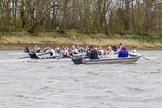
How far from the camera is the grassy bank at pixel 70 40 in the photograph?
6856cm

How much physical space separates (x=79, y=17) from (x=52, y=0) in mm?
7627

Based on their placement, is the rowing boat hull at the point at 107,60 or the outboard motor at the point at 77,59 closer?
the outboard motor at the point at 77,59

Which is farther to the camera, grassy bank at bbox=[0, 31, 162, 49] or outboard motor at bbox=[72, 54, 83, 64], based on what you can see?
grassy bank at bbox=[0, 31, 162, 49]

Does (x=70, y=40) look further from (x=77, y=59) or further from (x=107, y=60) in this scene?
(x=77, y=59)

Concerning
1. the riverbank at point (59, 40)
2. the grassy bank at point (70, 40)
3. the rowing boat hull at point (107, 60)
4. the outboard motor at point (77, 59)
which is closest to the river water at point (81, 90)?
the outboard motor at point (77, 59)

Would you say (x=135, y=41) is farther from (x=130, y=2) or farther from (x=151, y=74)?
(x=151, y=74)

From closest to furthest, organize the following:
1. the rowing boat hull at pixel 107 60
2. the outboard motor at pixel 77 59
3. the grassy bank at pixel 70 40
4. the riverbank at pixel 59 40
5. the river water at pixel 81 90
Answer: the river water at pixel 81 90, the outboard motor at pixel 77 59, the rowing boat hull at pixel 107 60, the riverbank at pixel 59 40, the grassy bank at pixel 70 40

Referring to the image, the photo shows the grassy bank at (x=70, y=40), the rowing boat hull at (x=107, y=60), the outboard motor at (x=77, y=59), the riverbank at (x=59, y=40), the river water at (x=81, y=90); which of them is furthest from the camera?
the grassy bank at (x=70, y=40)

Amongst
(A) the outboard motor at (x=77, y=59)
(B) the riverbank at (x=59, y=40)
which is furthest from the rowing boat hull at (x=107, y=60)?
(B) the riverbank at (x=59, y=40)

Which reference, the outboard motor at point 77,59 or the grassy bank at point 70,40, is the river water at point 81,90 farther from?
the grassy bank at point 70,40

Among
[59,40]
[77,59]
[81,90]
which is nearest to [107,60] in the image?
[77,59]

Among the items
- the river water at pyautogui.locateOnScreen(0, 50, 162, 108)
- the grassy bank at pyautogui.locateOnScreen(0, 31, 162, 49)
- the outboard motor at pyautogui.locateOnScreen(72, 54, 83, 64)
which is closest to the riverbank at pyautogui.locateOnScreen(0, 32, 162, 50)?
the grassy bank at pyautogui.locateOnScreen(0, 31, 162, 49)

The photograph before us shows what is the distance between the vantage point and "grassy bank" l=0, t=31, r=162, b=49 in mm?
68562

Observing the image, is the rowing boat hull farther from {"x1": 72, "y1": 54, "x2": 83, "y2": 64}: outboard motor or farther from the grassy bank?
the grassy bank
